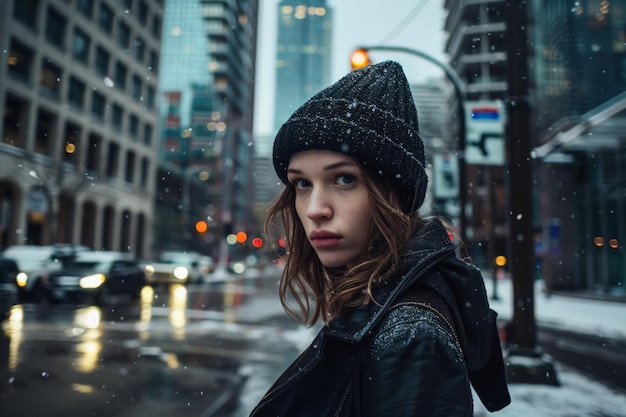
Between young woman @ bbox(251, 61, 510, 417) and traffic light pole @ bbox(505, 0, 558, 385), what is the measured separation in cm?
405

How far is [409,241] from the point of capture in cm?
113

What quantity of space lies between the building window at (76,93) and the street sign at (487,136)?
507 cm

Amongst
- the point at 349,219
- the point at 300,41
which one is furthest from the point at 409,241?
the point at 300,41

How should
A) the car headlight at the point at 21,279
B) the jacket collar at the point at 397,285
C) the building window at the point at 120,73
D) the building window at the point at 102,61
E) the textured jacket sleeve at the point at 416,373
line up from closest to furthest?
the textured jacket sleeve at the point at 416,373 < the jacket collar at the point at 397,285 < the car headlight at the point at 21,279 < the building window at the point at 102,61 < the building window at the point at 120,73

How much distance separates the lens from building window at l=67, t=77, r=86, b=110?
4.81m

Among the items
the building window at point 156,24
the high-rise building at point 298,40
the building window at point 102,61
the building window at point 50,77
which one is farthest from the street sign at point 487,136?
the building window at point 50,77

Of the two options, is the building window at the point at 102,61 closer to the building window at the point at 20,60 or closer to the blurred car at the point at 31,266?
the building window at the point at 20,60

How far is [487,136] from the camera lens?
623 centimetres

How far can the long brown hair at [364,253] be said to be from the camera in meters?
1.08

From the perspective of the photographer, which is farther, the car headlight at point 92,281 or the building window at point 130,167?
the building window at point 130,167

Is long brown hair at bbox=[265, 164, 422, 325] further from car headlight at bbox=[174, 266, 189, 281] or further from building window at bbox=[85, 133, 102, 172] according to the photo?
car headlight at bbox=[174, 266, 189, 281]

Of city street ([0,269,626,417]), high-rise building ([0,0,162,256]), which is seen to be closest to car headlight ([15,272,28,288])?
city street ([0,269,626,417])

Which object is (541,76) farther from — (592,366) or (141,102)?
(141,102)

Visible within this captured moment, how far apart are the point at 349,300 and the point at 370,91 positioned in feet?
1.95
